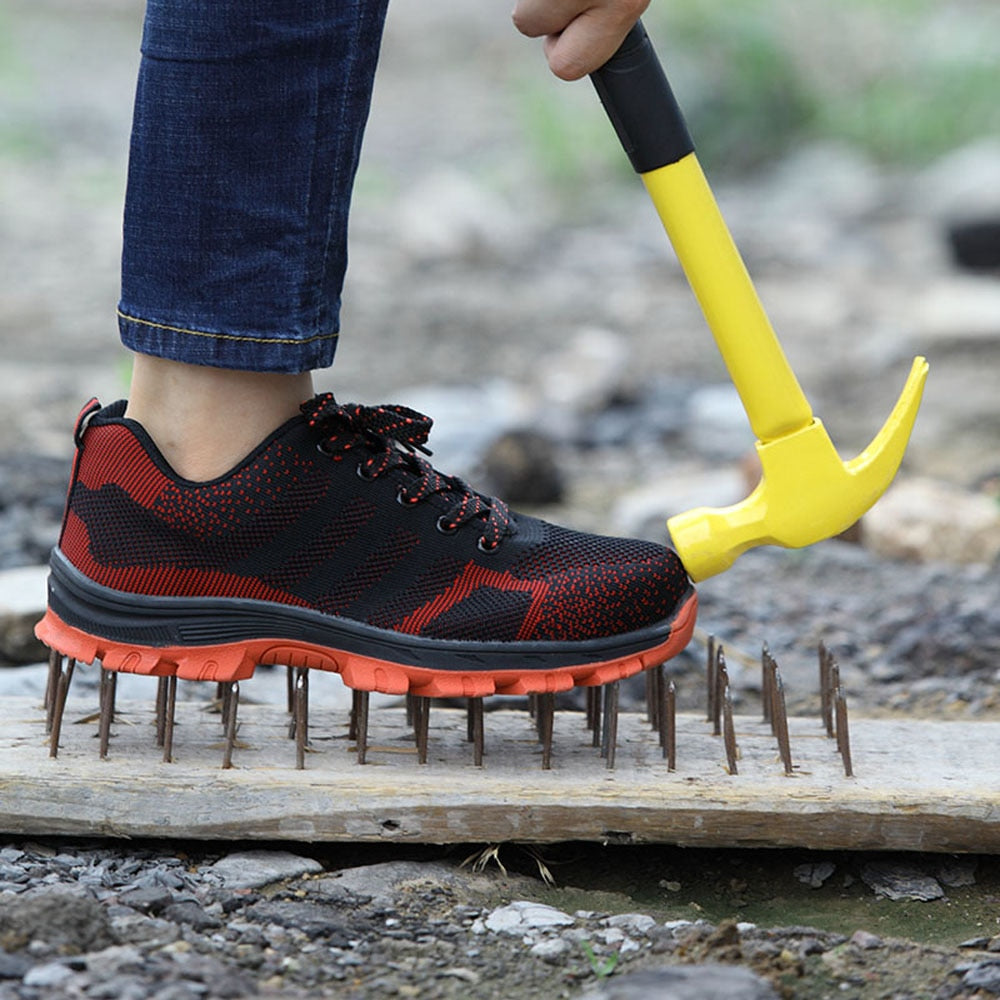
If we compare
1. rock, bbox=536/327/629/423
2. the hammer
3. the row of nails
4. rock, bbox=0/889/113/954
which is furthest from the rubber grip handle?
rock, bbox=536/327/629/423

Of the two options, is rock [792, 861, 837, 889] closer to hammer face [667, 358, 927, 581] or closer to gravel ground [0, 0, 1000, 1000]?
gravel ground [0, 0, 1000, 1000]

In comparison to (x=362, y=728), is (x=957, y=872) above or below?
below

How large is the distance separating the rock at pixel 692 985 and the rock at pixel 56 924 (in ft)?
1.76

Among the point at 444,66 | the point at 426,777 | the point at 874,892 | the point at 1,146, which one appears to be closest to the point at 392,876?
the point at 426,777

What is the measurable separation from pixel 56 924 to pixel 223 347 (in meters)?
0.70

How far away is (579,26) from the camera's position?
181 cm

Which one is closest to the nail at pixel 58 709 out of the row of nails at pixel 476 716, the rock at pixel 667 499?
the row of nails at pixel 476 716

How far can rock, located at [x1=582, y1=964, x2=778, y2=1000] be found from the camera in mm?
1428

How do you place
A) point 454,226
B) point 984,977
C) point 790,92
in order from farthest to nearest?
point 790,92
point 454,226
point 984,977

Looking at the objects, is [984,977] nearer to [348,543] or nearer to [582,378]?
[348,543]

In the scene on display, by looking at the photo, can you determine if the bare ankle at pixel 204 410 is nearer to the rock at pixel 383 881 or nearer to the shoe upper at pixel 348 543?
the shoe upper at pixel 348 543

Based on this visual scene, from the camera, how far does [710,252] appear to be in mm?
1916

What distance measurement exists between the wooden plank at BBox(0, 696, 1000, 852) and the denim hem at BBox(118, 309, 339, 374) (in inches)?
21.1

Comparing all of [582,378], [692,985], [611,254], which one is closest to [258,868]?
[692,985]
